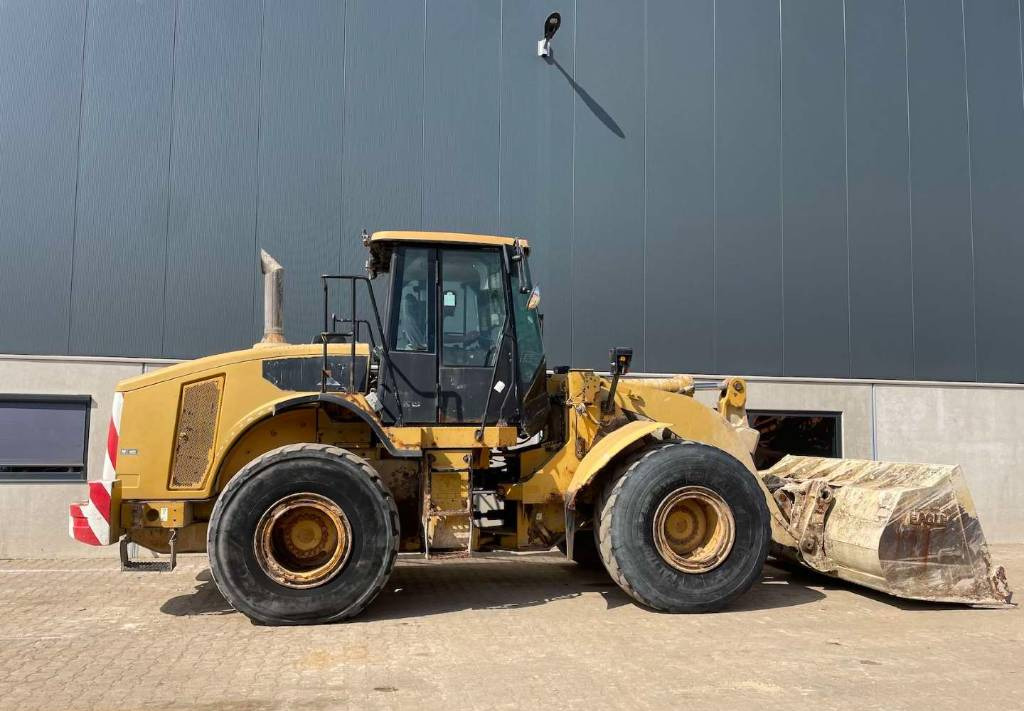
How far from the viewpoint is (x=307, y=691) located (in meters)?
4.23

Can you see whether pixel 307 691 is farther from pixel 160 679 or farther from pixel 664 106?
pixel 664 106

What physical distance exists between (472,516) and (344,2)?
7.31 m

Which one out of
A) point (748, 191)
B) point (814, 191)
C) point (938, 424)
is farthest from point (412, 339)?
point (938, 424)

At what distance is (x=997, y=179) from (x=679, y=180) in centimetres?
505

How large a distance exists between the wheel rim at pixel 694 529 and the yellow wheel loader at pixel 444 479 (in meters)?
0.02

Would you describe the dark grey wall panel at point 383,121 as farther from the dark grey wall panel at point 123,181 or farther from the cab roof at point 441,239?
the cab roof at point 441,239

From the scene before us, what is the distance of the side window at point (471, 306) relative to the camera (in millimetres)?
6504

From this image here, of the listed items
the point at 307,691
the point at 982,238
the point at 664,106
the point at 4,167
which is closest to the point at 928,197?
the point at 982,238

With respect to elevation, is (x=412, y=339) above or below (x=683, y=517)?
above

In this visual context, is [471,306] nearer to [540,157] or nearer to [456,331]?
[456,331]

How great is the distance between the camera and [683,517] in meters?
6.33

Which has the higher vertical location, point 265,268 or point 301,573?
point 265,268

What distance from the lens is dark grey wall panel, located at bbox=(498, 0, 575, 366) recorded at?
Answer: 1038 cm

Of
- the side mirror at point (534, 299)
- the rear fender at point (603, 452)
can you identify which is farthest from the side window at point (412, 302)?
the rear fender at point (603, 452)
